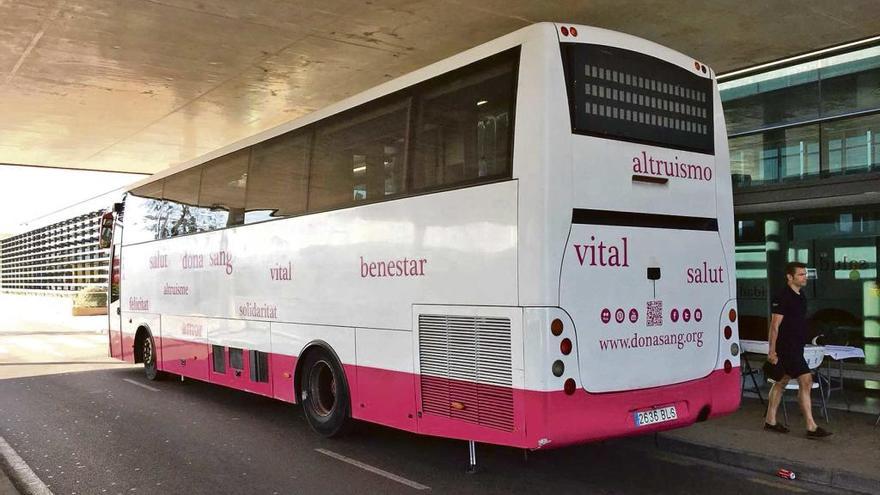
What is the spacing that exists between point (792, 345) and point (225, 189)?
24.1 ft

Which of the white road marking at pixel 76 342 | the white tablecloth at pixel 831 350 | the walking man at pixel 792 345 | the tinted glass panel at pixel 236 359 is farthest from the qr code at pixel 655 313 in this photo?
the white road marking at pixel 76 342

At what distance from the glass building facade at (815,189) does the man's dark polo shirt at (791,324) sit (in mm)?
2331

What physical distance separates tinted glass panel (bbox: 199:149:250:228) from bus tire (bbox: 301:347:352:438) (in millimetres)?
2460

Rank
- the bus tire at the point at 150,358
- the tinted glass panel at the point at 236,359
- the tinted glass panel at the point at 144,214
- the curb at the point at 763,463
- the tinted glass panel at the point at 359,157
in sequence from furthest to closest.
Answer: the bus tire at the point at 150,358 → the tinted glass panel at the point at 144,214 → the tinted glass panel at the point at 236,359 → the tinted glass panel at the point at 359,157 → the curb at the point at 763,463

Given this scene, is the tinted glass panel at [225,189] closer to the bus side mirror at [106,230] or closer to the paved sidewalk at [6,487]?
the paved sidewalk at [6,487]

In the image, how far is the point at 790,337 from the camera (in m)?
7.39

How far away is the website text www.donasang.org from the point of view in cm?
561

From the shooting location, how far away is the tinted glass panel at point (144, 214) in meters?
12.0

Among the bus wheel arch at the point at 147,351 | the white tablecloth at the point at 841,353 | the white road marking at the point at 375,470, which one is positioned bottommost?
the white road marking at the point at 375,470

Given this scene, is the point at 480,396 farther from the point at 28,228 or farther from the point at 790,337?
the point at 28,228

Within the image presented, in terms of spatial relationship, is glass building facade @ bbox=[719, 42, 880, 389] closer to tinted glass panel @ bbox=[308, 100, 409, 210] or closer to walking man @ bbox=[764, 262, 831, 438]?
walking man @ bbox=[764, 262, 831, 438]

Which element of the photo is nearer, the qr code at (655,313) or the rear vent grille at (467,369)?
the rear vent grille at (467,369)

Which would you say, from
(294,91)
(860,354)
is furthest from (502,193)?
(294,91)

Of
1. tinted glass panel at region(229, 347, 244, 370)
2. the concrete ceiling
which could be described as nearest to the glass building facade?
the concrete ceiling
